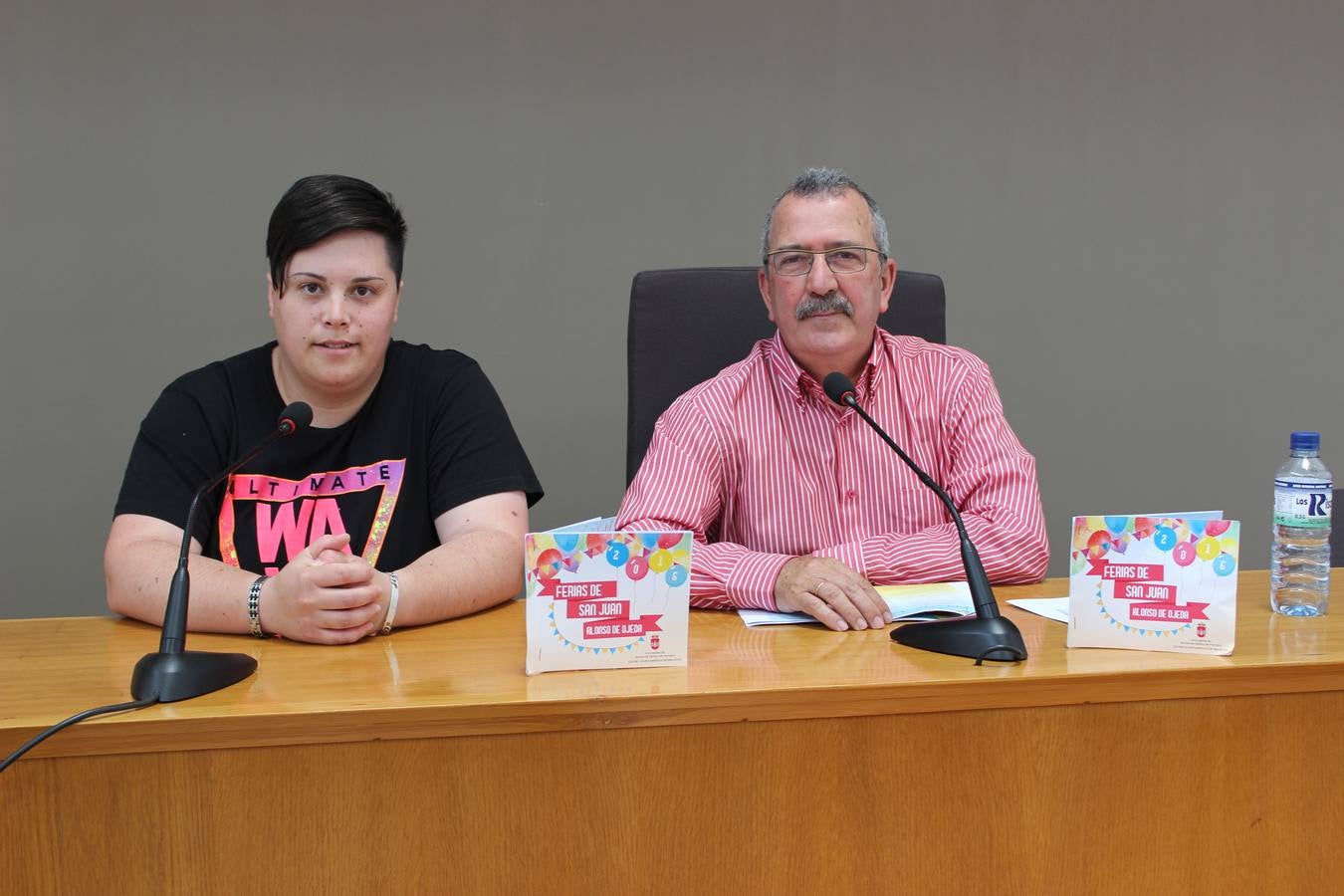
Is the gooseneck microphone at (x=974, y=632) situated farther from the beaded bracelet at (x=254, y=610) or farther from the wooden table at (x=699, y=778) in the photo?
the beaded bracelet at (x=254, y=610)

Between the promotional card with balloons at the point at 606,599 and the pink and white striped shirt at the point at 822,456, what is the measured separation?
20.3 inches

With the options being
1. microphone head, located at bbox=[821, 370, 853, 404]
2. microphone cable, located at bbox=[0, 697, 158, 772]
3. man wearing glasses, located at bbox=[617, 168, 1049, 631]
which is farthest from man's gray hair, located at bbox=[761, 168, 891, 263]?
microphone cable, located at bbox=[0, 697, 158, 772]

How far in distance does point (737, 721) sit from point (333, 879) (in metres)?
0.38

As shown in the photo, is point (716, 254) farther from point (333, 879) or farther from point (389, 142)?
point (333, 879)

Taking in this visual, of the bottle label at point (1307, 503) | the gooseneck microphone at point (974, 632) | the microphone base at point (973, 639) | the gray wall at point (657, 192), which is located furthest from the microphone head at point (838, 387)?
the gray wall at point (657, 192)

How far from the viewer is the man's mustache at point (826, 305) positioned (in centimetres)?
174

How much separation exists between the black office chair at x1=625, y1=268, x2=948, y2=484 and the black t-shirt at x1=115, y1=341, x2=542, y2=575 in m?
0.32

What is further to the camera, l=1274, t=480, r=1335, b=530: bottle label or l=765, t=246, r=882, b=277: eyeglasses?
l=765, t=246, r=882, b=277: eyeglasses

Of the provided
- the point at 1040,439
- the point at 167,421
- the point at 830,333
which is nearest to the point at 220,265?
the point at 167,421

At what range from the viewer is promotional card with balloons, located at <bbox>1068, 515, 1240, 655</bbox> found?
1172 millimetres

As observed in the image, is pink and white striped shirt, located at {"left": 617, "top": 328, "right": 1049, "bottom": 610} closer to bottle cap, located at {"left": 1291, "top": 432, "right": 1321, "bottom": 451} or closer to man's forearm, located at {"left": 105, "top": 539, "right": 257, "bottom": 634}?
bottle cap, located at {"left": 1291, "top": 432, "right": 1321, "bottom": 451}

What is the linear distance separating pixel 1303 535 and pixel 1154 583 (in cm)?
32

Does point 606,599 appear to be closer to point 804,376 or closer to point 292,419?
point 292,419

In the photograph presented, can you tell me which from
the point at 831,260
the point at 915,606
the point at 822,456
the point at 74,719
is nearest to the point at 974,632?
the point at 915,606
